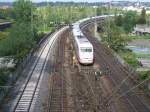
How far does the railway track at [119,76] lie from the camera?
90.2ft

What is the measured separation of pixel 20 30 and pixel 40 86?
27.5 m

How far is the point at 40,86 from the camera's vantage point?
114 feet

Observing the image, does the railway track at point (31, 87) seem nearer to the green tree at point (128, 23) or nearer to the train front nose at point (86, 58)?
the train front nose at point (86, 58)

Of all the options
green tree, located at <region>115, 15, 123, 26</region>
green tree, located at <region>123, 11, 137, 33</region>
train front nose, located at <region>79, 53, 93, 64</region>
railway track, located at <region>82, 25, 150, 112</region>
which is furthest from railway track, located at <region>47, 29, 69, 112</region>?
green tree, located at <region>115, 15, 123, 26</region>

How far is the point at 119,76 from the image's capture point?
38938 mm

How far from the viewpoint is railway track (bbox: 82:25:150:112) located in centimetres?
2750

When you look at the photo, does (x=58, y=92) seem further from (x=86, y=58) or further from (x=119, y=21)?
(x=119, y=21)

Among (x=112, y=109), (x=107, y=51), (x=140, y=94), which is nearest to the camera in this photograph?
(x=112, y=109)

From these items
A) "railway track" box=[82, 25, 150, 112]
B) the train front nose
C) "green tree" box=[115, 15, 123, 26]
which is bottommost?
"green tree" box=[115, 15, 123, 26]

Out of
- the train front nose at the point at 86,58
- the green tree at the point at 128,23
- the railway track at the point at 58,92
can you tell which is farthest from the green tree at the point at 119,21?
the train front nose at the point at 86,58

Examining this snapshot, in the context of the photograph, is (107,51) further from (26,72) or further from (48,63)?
(26,72)

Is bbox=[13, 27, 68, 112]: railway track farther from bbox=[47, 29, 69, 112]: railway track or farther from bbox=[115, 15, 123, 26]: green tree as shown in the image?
bbox=[115, 15, 123, 26]: green tree

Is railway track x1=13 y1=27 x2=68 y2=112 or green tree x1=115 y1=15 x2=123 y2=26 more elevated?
railway track x1=13 y1=27 x2=68 y2=112

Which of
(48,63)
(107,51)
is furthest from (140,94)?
(107,51)
